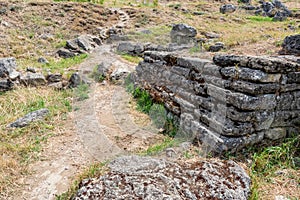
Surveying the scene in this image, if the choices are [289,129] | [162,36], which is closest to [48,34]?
[162,36]

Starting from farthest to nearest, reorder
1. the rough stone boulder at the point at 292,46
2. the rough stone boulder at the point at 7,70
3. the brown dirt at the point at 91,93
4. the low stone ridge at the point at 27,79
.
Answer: the rough stone boulder at the point at 7,70 < the low stone ridge at the point at 27,79 < the rough stone boulder at the point at 292,46 < the brown dirt at the point at 91,93

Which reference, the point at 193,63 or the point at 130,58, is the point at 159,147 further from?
the point at 130,58

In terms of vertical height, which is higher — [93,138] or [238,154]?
[238,154]

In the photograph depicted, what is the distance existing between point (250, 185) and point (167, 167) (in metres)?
0.95

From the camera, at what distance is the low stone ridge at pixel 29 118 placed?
17.2ft

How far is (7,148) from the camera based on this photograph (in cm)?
434

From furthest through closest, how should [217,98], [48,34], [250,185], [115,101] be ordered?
[48,34], [115,101], [217,98], [250,185]

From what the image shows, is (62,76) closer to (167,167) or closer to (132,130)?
(132,130)

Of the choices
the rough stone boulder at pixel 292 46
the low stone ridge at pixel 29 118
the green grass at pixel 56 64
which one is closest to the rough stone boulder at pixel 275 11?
the rough stone boulder at pixel 292 46

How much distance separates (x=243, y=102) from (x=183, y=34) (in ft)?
32.9

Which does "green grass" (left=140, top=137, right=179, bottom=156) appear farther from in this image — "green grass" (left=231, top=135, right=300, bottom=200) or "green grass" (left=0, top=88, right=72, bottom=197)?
"green grass" (left=0, top=88, right=72, bottom=197)

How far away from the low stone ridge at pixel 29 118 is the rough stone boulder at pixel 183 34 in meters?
8.56

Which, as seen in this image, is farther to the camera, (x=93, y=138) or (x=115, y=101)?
(x=115, y=101)

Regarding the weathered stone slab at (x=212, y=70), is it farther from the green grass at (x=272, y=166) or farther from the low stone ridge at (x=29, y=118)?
the low stone ridge at (x=29, y=118)
